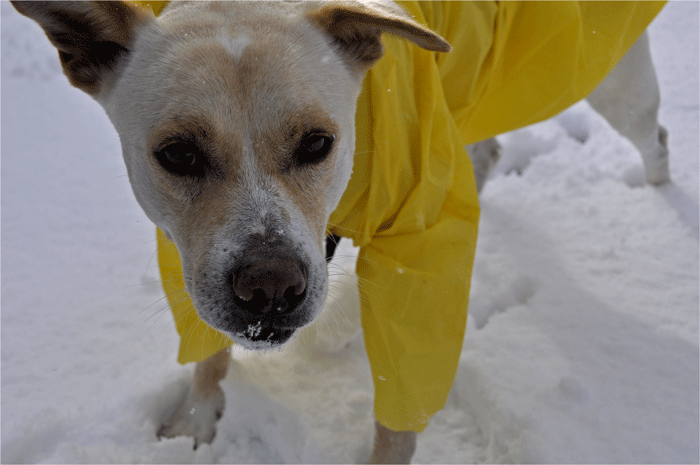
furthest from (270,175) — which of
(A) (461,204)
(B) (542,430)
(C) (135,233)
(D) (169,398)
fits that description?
(C) (135,233)

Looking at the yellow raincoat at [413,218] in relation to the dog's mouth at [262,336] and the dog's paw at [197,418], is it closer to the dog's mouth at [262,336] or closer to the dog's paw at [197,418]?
the dog's paw at [197,418]

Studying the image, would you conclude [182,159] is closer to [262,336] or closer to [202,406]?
[262,336]

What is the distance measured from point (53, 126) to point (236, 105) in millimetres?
3511

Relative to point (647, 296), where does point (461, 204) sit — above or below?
above

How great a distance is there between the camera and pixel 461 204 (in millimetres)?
1890

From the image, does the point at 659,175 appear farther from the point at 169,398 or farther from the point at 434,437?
the point at 169,398

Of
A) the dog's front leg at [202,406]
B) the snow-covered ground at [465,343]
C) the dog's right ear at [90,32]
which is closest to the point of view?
the dog's right ear at [90,32]

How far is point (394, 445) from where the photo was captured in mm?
2039

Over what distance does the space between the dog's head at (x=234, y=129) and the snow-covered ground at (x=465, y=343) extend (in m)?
0.79

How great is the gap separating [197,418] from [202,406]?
56mm

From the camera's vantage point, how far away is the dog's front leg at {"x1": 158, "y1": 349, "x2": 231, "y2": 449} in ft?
7.39

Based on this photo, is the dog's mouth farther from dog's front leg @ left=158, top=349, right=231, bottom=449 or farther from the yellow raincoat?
dog's front leg @ left=158, top=349, right=231, bottom=449

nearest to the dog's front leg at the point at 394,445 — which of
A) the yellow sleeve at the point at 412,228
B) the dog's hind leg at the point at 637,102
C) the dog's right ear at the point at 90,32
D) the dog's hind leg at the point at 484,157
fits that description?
the yellow sleeve at the point at 412,228

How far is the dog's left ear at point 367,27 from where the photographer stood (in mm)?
1450
